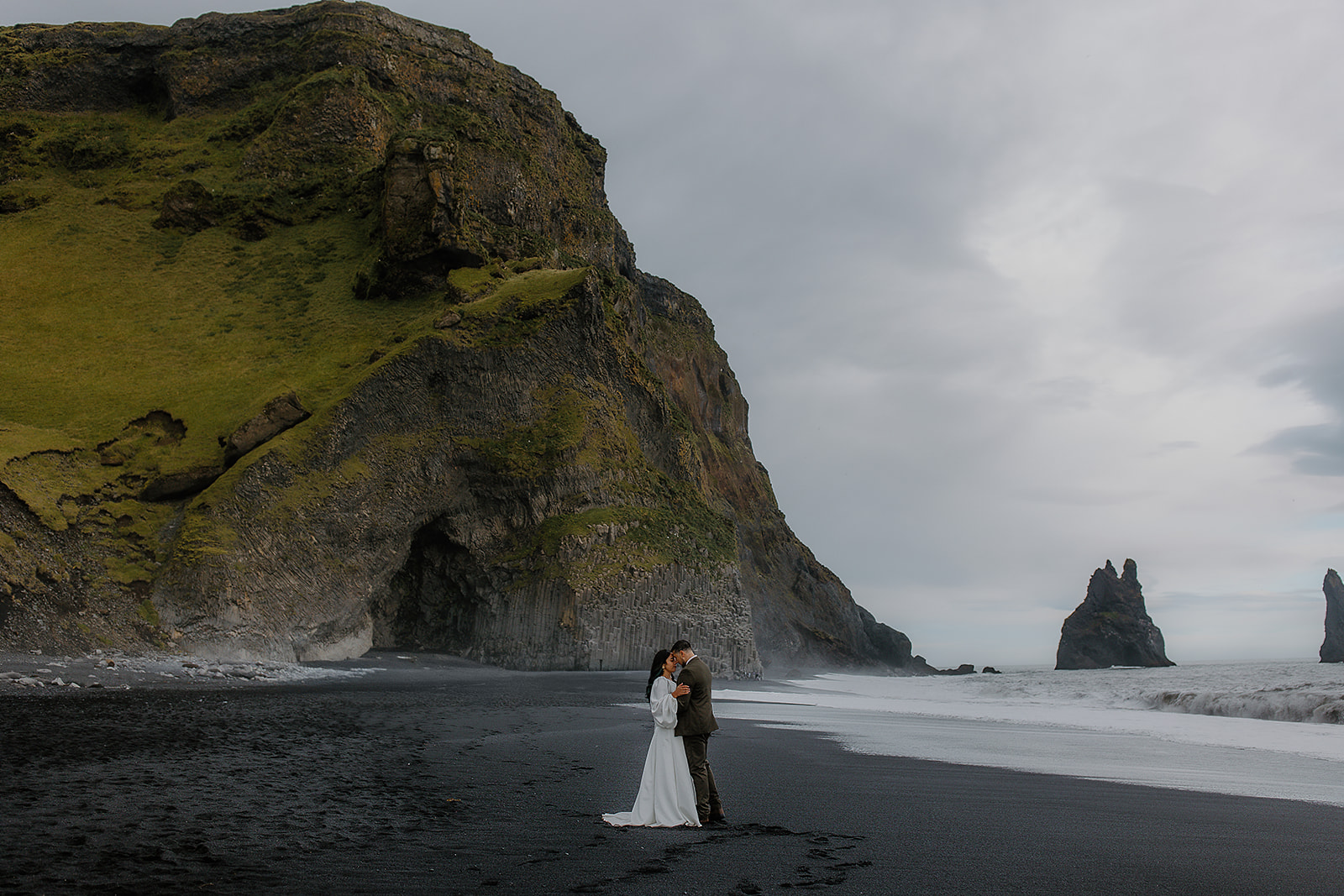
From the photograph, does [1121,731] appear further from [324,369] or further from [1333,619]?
[1333,619]

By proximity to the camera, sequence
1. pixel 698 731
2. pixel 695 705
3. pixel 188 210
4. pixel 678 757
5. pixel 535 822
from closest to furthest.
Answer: pixel 535 822 → pixel 678 757 → pixel 698 731 → pixel 695 705 → pixel 188 210

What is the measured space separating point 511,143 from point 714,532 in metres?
30.2

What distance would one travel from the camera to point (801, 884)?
5.86 meters

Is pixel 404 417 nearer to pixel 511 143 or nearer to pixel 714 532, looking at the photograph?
pixel 714 532

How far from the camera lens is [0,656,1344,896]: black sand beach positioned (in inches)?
230

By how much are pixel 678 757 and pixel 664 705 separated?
54 centimetres

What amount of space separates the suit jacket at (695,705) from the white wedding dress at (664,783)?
0.08m

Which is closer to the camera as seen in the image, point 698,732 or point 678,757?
point 678,757

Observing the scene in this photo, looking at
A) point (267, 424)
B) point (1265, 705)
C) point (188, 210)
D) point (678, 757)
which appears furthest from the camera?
point (188, 210)

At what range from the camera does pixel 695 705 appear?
28.5 ft

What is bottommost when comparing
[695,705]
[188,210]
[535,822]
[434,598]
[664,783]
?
[535,822]

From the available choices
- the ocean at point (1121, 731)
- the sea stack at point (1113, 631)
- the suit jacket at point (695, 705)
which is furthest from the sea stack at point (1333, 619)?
the suit jacket at point (695, 705)

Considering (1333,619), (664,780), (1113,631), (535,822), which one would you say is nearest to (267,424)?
(535,822)

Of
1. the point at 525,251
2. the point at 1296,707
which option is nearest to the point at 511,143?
the point at 525,251
